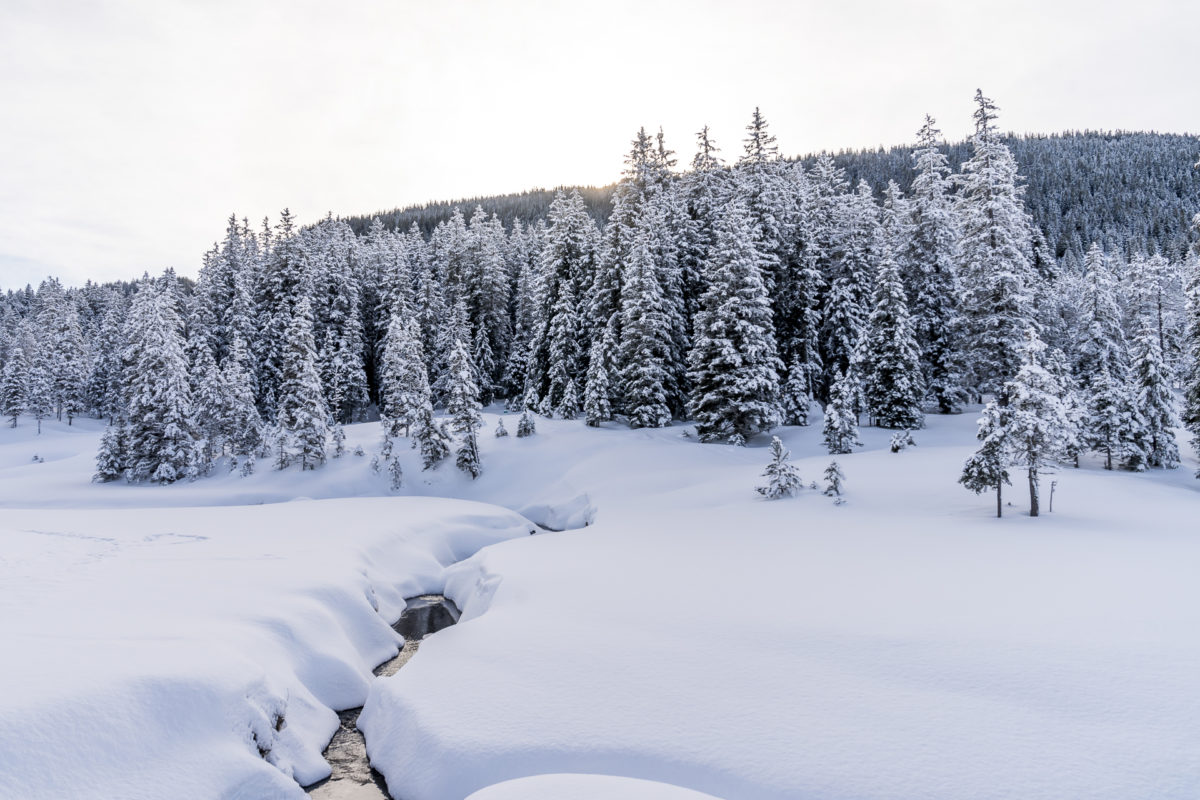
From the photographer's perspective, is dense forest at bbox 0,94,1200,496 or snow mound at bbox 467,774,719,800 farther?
dense forest at bbox 0,94,1200,496

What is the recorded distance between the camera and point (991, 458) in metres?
20.9

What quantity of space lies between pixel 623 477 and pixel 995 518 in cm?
1781

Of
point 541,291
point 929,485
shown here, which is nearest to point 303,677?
point 929,485

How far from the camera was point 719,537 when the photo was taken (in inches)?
832

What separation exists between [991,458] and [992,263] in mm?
14970

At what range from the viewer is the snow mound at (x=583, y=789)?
8.08m

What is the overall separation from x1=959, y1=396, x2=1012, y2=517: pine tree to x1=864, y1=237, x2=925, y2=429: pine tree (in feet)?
49.6

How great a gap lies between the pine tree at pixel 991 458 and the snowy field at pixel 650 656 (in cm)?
109

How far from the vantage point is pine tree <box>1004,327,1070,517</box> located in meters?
20.1

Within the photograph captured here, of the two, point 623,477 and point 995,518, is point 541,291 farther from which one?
point 995,518

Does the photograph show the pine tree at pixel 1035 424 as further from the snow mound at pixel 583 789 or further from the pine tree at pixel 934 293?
the pine tree at pixel 934 293

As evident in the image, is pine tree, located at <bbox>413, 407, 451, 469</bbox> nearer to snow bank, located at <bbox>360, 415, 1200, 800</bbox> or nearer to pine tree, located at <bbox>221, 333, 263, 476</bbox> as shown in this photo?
pine tree, located at <bbox>221, 333, 263, 476</bbox>

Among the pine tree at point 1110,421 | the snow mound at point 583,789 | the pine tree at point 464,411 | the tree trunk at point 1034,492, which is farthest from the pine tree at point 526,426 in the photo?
the snow mound at point 583,789

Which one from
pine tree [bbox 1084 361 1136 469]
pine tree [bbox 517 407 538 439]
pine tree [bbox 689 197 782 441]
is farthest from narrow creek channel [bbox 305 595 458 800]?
pine tree [bbox 1084 361 1136 469]
